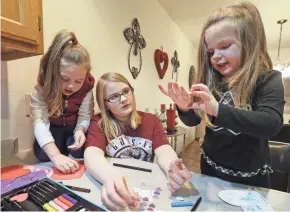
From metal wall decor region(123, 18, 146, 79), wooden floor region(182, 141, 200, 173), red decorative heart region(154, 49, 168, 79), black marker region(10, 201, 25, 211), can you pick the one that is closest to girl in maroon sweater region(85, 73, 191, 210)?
black marker region(10, 201, 25, 211)

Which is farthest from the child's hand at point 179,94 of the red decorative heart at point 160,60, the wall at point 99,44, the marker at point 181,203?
the red decorative heart at point 160,60

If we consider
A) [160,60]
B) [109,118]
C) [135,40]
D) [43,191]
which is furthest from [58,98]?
[160,60]

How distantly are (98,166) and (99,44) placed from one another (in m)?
0.81

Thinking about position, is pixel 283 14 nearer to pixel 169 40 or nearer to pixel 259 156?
pixel 169 40

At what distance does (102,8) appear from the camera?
1199 mm

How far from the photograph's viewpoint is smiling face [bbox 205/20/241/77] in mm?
607

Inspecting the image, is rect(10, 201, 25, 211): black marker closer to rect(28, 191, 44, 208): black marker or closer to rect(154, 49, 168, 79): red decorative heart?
rect(28, 191, 44, 208): black marker

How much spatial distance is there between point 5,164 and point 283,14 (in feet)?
9.41

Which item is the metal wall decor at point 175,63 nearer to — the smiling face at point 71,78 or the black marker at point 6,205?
the smiling face at point 71,78

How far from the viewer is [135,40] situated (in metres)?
1.57

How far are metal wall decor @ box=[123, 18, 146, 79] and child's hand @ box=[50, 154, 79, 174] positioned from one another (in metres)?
0.98

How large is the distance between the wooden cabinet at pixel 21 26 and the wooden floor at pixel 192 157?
1.92m

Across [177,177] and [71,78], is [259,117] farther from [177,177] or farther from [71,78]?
[71,78]

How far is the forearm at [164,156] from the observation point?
2.22ft
